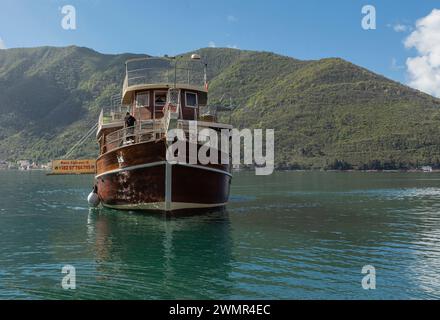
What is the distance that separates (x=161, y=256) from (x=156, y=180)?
898cm

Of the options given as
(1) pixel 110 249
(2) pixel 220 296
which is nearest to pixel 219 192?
(1) pixel 110 249

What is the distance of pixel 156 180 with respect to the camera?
78.0ft

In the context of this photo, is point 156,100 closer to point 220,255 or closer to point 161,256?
point 161,256

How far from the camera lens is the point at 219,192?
27.4m

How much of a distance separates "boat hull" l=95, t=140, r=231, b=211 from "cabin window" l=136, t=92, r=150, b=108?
12.9 ft

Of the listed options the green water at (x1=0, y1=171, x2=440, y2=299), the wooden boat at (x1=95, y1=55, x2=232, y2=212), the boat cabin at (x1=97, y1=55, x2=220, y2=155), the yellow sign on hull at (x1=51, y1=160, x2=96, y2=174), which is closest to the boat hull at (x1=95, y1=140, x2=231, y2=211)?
the wooden boat at (x1=95, y1=55, x2=232, y2=212)

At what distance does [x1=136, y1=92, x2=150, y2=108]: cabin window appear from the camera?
2792cm

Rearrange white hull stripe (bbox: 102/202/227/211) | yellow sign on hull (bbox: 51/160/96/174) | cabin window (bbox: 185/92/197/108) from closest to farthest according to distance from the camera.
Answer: white hull stripe (bbox: 102/202/227/211) → cabin window (bbox: 185/92/197/108) → yellow sign on hull (bbox: 51/160/96/174)

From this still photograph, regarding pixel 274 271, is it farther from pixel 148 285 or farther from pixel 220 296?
pixel 148 285

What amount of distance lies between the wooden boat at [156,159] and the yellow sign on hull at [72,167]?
56cm

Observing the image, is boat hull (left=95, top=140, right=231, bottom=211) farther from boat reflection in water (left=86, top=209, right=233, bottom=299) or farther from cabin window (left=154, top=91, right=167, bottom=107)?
cabin window (left=154, top=91, right=167, bottom=107)

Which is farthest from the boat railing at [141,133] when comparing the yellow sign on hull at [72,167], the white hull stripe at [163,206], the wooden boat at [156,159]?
the yellow sign on hull at [72,167]

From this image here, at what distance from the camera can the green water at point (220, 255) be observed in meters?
11.4

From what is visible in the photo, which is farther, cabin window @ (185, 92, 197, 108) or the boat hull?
cabin window @ (185, 92, 197, 108)
